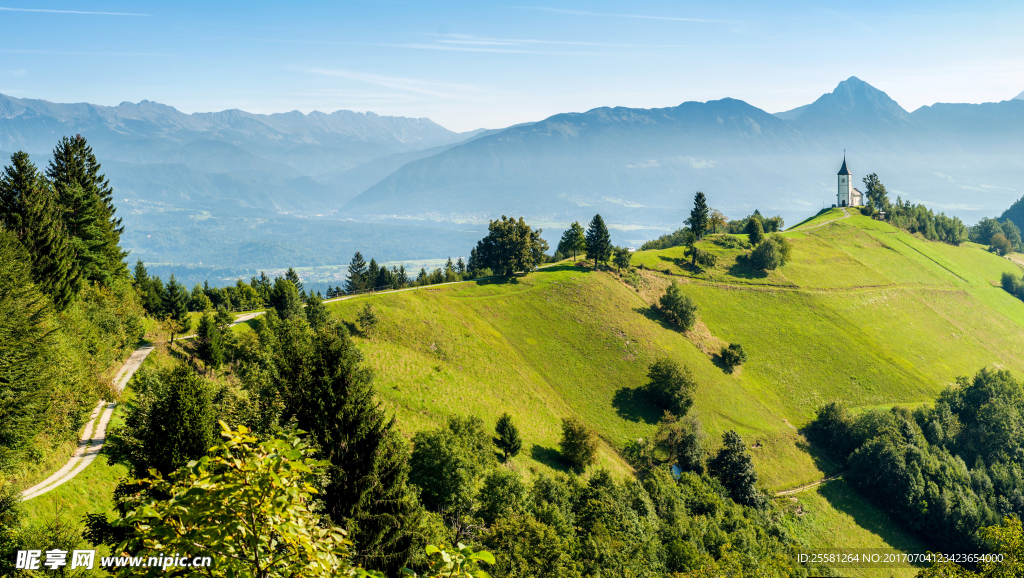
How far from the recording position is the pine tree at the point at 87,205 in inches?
1858

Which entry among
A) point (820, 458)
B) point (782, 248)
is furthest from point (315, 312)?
point (782, 248)

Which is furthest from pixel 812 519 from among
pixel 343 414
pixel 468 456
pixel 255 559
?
pixel 255 559

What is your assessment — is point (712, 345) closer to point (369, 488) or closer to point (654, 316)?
point (654, 316)

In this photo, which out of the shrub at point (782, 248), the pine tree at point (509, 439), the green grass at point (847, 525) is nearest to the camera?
the pine tree at point (509, 439)

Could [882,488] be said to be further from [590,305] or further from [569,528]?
[569,528]

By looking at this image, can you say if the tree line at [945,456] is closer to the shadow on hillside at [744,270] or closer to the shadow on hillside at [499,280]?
the shadow on hillside at [744,270]

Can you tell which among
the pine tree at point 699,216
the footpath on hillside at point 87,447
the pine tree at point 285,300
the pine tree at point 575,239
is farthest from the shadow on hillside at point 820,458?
the footpath on hillside at point 87,447

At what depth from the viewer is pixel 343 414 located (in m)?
20.1

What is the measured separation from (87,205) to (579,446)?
5873cm

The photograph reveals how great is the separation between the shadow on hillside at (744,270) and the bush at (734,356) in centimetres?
3341

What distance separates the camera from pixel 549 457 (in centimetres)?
5447

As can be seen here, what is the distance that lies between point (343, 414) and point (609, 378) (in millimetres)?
57088

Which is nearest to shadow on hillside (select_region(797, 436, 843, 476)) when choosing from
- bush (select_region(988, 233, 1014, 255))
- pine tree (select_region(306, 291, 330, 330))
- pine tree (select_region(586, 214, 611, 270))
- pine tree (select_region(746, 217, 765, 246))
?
pine tree (select_region(586, 214, 611, 270))

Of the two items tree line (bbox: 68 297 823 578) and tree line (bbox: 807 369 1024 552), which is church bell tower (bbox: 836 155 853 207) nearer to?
tree line (bbox: 807 369 1024 552)
